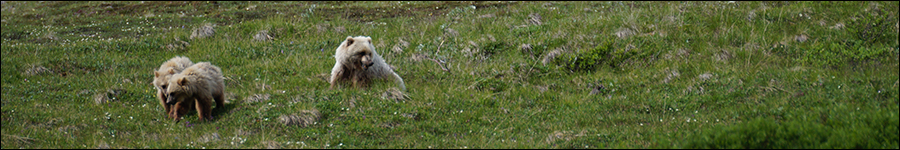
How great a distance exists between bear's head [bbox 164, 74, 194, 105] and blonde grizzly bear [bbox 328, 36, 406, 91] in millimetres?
2112

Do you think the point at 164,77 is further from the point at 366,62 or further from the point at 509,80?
the point at 509,80

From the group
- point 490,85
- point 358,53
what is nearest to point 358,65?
point 358,53

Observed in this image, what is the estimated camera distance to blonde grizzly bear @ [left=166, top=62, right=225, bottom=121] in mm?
7133

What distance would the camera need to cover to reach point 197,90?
738 cm

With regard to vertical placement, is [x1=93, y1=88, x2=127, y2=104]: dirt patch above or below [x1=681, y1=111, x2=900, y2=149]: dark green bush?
below

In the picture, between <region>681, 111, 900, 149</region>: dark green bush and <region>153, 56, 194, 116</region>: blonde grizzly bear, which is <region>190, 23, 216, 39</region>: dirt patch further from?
<region>681, 111, 900, 149</region>: dark green bush

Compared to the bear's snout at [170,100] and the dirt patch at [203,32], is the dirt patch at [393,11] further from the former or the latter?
the bear's snout at [170,100]

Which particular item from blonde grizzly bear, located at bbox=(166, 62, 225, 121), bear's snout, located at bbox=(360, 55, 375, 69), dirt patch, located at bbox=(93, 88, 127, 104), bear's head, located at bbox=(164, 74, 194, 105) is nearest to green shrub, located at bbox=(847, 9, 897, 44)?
bear's snout, located at bbox=(360, 55, 375, 69)

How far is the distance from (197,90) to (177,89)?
0.30m

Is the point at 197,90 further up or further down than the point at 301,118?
further up

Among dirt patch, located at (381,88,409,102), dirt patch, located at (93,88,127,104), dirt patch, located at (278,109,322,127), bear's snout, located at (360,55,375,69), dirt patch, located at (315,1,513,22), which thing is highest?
dirt patch, located at (315,1,513,22)

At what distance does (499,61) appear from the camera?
1047cm

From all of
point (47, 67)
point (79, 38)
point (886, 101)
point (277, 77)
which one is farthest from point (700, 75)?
point (79, 38)

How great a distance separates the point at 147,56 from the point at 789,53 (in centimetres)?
1174
